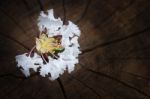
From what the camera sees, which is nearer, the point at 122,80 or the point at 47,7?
the point at 122,80

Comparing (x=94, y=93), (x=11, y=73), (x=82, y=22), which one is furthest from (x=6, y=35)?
(x=94, y=93)

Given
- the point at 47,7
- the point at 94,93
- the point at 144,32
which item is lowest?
the point at 94,93

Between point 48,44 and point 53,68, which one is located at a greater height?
point 48,44

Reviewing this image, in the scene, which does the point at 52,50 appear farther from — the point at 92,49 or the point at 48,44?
the point at 92,49

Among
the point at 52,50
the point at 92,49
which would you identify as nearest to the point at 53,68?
the point at 52,50

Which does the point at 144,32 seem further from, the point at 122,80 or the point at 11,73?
the point at 11,73

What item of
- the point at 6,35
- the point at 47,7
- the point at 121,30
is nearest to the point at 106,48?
the point at 121,30

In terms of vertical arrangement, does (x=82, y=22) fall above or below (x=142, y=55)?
above
